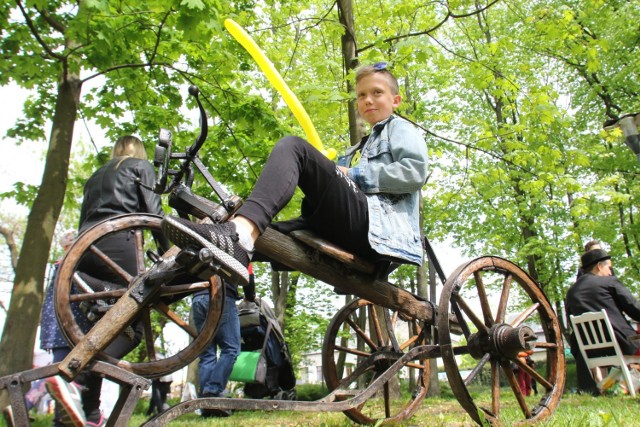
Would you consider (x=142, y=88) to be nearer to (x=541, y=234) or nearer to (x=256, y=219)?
(x=256, y=219)

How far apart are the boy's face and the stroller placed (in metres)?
3.82

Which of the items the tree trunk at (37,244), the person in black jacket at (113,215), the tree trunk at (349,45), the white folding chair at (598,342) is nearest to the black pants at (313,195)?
the person in black jacket at (113,215)

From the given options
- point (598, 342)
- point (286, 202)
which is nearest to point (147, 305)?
point (286, 202)

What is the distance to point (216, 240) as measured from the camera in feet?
6.75

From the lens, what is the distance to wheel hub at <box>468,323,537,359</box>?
10.8ft

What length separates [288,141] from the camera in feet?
8.41

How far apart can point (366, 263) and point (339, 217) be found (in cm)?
39

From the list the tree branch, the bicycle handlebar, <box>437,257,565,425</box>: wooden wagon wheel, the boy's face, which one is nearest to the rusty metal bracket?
<box>437,257,565,425</box>: wooden wagon wheel

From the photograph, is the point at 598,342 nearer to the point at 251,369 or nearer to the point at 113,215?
the point at 251,369

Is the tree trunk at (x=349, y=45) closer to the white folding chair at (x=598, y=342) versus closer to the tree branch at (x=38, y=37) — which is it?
the tree branch at (x=38, y=37)

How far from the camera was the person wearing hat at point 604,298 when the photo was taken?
6.64 meters

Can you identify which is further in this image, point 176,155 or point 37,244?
point 37,244

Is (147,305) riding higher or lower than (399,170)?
lower

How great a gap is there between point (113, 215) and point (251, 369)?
13.0 feet
